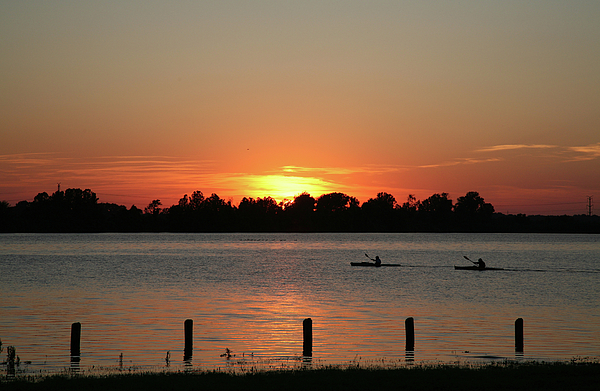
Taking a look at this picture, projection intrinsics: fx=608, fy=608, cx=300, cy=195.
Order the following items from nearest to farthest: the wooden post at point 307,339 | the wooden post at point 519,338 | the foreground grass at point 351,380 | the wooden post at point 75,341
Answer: the foreground grass at point 351,380 < the wooden post at point 75,341 < the wooden post at point 307,339 < the wooden post at point 519,338

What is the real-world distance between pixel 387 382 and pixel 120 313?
85.8ft

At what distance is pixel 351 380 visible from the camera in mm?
16031

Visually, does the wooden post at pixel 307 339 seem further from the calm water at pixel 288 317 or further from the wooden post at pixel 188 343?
the wooden post at pixel 188 343

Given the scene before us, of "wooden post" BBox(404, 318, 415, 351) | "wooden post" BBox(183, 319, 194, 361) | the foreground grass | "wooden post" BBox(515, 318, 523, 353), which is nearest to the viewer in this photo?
the foreground grass

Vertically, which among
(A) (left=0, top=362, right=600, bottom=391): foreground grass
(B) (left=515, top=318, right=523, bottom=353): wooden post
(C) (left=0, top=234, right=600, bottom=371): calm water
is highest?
(A) (left=0, top=362, right=600, bottom=391): foreground grass

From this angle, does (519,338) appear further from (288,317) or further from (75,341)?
(75,341)

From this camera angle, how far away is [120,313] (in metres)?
37.9

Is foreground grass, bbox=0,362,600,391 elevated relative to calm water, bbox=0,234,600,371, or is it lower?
elevated

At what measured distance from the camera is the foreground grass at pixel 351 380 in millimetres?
15023

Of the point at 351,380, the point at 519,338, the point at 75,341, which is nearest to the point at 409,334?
the point at 519,338

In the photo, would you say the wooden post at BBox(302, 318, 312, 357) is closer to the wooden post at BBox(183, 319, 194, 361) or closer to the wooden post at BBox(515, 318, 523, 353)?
the wooden post at BBox(183, 319, 194, 361)

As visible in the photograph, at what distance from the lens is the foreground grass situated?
15023mm

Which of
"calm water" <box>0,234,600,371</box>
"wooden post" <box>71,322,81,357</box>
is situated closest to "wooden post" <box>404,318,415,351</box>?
"calm water" <box>0,234,600,371</box>

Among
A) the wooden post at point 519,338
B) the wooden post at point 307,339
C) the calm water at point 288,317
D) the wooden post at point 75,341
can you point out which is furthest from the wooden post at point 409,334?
the wooden post at point 75,341
